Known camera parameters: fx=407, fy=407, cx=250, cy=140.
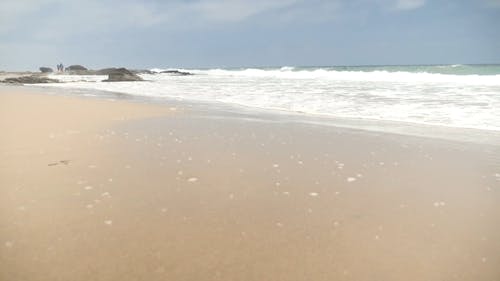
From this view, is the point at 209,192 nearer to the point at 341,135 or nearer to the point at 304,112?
the point at 341,135

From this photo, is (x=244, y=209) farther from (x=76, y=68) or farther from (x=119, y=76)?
(x=76, y=68)

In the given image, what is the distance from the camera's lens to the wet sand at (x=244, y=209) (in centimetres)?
257

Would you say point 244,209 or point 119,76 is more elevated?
point 119,76

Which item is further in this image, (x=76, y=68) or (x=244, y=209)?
(x=76, y=68)

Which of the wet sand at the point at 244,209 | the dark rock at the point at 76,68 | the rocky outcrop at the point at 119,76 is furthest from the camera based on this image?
the dark rock at the point at 76,68

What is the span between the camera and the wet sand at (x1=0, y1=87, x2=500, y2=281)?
8.42 ft

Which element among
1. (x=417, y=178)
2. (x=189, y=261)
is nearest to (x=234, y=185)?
(x=189, y=261)

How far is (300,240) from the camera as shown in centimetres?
294

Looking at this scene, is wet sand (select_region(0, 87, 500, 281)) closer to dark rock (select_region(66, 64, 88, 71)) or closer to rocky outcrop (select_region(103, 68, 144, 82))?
rocky outcrop (select_region(103, 68, 144, 82))

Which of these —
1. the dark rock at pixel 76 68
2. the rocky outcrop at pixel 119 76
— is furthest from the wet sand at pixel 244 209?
the dark rock at pixel 76 68

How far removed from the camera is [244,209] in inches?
139

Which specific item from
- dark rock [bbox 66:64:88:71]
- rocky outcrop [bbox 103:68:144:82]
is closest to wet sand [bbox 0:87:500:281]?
rocky outcrop [bbox 103:68:144:82]

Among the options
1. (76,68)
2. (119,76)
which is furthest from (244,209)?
(76,68)

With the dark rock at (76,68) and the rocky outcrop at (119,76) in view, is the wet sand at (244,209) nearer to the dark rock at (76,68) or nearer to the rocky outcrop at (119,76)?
the rocky outcrop at (119,76)
